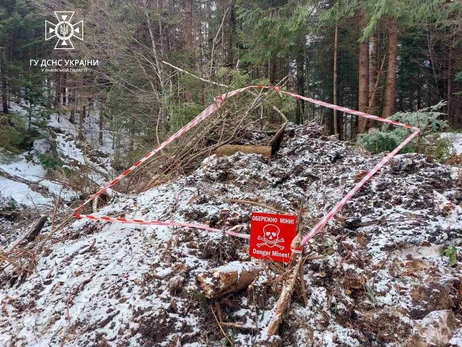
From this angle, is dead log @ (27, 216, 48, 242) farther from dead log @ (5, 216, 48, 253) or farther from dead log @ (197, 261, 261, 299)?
dead log @ (197, 261, 261, 299)

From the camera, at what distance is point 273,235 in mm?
2061

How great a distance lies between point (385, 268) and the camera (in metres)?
2.25

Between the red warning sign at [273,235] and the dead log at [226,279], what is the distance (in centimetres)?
17

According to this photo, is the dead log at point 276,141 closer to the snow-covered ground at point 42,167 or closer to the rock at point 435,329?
the rock at point 435,329

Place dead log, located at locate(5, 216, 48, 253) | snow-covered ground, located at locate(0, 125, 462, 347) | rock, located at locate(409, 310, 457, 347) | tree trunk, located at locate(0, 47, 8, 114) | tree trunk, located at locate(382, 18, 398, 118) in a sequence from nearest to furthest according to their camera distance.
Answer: rock, located at locate(409, 310, 457, 347) < snow-covered ground, located at locate(0, 125, 462, 347) < dead log, located at locate(5, 216, 48, 253) < tree trunk, located at locate(382, 18, 398, 118) < tree trunk, located at locate(0, 47, 8, 114)

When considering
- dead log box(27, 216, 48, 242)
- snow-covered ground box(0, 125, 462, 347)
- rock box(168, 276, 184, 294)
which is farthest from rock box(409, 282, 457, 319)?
dead log box(27, 216, 48, 242)

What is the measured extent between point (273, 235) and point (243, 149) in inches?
97.1

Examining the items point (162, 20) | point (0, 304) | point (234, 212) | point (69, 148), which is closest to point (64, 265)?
point (0, 304)

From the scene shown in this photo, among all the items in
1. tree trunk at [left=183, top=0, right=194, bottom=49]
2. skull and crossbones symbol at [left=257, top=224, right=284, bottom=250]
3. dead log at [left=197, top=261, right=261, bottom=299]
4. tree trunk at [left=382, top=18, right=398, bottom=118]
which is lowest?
dead log at [left=197, top=261, right=261, bottom=299]

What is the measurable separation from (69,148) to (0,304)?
1640 centimetres

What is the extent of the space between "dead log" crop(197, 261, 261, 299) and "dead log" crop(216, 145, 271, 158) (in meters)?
2.38

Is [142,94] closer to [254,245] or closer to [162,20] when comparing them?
[162,20]

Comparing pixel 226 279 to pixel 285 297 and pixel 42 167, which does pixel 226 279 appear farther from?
pixel 42 167

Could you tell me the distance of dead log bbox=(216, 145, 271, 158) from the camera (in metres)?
4.28
